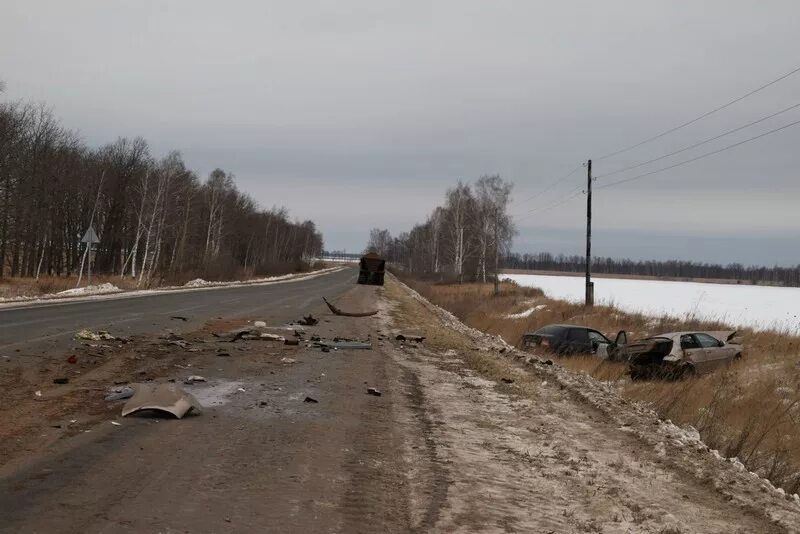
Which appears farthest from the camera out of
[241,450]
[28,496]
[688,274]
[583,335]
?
[688,274]

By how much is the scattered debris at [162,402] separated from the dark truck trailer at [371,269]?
5356 cm

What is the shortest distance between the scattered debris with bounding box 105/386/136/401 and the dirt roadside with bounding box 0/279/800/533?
0.17 m

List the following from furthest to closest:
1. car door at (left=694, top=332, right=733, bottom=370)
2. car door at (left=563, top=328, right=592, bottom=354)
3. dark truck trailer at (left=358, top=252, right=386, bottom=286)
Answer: dark truck trailer at (left=358, top=252, right=386, bottom=286) < car door at (left=563, top=328, right=592, bottom=354) < car door at (left=694, top=332, right=733, bottom=370)

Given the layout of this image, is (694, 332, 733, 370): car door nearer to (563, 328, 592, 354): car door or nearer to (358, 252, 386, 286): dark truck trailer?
(563, 328, 592, 354): car door

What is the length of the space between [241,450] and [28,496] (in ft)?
6.67

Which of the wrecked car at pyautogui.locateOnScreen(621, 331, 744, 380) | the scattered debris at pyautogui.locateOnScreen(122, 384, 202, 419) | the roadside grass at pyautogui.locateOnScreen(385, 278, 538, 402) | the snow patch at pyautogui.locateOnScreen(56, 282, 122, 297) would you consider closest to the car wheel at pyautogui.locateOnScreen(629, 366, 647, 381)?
the wrecked car at pyautogui.locateOnScreen(621, 331, 744, 380)

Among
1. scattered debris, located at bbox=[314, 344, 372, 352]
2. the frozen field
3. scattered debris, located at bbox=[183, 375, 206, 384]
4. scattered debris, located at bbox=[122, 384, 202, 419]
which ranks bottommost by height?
the frozen field

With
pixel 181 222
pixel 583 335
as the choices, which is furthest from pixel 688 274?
pixel 583 335

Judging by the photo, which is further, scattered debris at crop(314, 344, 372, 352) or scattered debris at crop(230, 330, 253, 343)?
scattered debris at crop(230, 330, 253, 343)

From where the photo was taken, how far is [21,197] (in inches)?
1956

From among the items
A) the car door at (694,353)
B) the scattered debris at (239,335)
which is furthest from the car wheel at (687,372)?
the scattered debris at (239,335)

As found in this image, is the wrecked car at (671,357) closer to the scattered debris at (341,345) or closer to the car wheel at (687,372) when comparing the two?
the car wheel at (687,372)

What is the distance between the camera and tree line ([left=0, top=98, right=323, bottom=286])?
50478 mm

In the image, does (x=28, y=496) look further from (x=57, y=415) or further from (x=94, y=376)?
(x=94, y=376)
